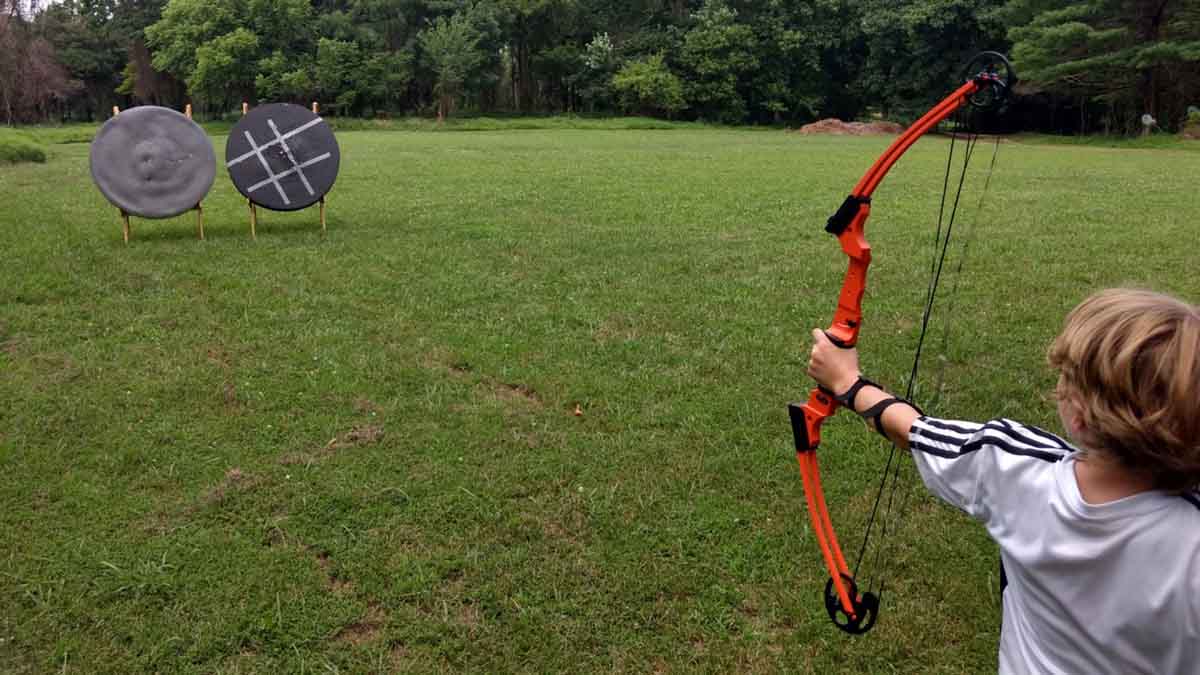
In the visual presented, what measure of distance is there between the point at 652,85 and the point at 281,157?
3581cm

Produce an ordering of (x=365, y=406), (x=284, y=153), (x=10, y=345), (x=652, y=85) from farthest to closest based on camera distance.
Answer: (x=652, y=85)
(x=284, y=153)
(x=10, y=345)
(x=365, y=406)

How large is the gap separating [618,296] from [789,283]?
1.53 meters

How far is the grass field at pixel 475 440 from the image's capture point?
9.69ft

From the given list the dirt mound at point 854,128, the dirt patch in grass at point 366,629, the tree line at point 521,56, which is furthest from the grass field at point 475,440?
the tree line at point 521,56

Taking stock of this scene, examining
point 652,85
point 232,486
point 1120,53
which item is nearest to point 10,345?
point 232,486

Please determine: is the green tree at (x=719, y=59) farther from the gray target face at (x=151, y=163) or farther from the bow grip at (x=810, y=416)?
the bow grip at (x=810, y=416)

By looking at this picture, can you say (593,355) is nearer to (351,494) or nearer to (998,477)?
(351,494)

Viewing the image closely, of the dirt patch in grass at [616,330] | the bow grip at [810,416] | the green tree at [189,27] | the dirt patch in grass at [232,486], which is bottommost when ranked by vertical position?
the dirt patch in grass at [232,486]

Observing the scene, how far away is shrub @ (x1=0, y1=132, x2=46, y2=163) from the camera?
1800 cm

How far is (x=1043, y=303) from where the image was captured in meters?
6.66

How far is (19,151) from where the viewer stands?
18.5m

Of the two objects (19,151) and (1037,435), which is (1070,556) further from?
(19,151)

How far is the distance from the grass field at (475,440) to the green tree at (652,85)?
3524 centimetres

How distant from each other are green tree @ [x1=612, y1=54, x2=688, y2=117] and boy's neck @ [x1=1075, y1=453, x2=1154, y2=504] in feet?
142
